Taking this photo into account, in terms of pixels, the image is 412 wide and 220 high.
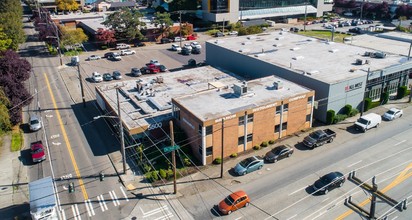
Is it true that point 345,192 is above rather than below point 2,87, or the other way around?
below

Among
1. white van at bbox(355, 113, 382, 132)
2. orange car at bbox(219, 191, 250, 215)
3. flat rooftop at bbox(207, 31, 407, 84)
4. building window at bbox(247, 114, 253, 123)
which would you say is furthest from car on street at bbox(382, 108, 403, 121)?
orange car at bbox(219, 191, 250, 215)

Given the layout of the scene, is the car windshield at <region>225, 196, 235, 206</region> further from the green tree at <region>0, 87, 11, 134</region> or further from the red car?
the green tree at <region>0, 87, 11, 134</region>

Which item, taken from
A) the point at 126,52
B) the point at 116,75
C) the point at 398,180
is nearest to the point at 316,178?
the point at 398,180

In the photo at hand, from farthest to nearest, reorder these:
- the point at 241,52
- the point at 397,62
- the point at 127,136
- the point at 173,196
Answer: the point at 241,52 < the point at 397,62 < the point at 127,136 < the point at 173,196

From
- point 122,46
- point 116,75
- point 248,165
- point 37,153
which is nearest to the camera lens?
point 248,165

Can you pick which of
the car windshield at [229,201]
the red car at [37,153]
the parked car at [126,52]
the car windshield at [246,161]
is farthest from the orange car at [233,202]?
the parked car at [126,52]

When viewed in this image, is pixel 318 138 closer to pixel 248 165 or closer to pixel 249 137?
pixel 249 137

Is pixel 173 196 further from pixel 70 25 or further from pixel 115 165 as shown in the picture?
pixel 70 25

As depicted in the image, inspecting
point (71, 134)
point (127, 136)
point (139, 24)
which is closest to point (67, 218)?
point (127, 136)
